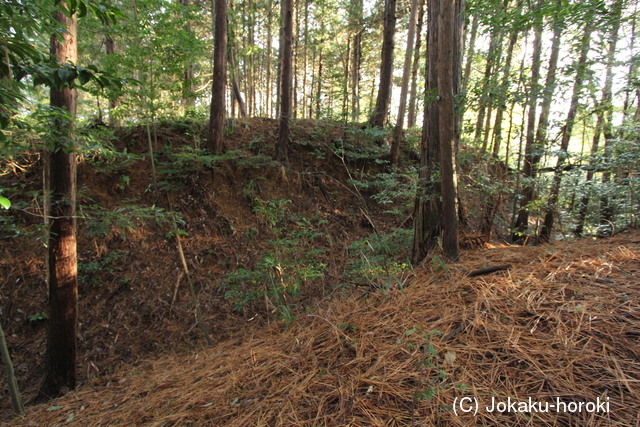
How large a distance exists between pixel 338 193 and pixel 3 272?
7596 mm

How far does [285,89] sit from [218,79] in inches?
69.8

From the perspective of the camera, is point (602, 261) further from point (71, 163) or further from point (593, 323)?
point (71, 163)

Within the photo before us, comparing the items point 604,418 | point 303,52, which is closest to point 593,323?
point 604,418

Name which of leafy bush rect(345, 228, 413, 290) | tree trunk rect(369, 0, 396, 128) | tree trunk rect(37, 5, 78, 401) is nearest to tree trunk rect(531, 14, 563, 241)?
leafy bush rect(345, 228, 413, 290)

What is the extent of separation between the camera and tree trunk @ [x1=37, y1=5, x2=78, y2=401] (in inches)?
143

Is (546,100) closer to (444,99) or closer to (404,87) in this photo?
(444,99)

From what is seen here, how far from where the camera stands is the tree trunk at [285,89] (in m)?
7.63

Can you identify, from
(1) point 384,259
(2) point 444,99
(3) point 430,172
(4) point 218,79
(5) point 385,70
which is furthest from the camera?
→ (5) point 385,70

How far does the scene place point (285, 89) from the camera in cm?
800

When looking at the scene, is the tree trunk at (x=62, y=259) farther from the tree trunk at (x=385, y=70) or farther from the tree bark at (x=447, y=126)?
the tree trunk at (x=385, y=70)

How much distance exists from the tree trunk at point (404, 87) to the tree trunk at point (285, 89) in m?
3.25

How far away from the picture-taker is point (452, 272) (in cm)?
252

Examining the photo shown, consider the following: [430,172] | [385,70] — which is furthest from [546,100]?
[385,70]

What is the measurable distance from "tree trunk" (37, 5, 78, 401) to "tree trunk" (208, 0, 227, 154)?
3.57 meters
